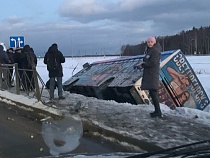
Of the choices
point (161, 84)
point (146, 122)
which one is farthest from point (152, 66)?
point (161, 84)

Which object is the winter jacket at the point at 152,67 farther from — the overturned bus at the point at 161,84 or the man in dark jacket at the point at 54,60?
the man in dark jacket at the point at 54,60

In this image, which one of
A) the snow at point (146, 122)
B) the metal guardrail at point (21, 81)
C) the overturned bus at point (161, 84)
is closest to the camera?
the snow at point (146, 122)

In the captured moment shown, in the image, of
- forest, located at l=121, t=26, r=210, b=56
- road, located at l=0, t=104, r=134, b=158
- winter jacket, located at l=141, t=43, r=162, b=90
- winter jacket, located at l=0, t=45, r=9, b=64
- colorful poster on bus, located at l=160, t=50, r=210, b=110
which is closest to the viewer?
road, located at l=0, t=104, r=134, b=158

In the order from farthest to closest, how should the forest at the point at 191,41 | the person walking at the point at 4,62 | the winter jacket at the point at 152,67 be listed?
the forest at the point at 191,41 < the person walking at the point at 4,62 < the winter jacket at the point at 152,67

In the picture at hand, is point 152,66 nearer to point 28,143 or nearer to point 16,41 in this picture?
point 28,143

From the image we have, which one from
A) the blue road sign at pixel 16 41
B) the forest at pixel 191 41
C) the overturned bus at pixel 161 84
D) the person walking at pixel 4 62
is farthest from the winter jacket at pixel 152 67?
the forest at pixel 191 41

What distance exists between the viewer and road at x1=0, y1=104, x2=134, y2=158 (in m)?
6.42

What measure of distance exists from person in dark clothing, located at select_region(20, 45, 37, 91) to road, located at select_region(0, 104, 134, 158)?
3298mm

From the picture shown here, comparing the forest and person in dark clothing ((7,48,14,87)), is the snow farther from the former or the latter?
the forest

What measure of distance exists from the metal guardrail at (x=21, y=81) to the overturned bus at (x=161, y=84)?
216 centimetres

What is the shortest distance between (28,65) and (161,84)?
525cm

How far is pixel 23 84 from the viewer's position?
13.6 meters

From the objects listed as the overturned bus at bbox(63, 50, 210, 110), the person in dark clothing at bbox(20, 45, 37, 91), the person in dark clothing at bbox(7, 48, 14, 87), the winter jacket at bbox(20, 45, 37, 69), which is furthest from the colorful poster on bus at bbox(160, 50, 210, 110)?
the person in dark clothing at bbox(7, 48, 14, 87)

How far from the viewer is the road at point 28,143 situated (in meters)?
6.42
